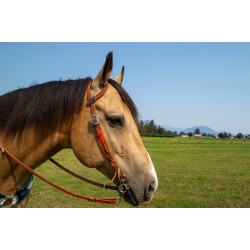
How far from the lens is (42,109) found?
261 cm

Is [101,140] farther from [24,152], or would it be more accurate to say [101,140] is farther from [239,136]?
[239,136]

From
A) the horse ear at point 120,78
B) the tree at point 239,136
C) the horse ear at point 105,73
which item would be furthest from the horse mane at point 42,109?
the tree at point 239,136

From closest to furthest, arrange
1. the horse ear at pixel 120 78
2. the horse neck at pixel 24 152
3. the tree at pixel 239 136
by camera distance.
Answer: the horse neck at pixel 24 152 < the horse ear at pixel 120 78 < the tree at pixel 239 136

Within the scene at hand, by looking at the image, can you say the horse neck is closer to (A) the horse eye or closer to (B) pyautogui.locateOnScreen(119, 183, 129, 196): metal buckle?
(A) the horse eye

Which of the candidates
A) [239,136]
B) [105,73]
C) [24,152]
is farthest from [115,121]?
[239,136]

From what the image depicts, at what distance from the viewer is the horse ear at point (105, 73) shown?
8.05 feet

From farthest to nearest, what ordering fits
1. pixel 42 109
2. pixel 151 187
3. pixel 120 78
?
pixel 120 78 → pixel 42 109 → pixel 151 187

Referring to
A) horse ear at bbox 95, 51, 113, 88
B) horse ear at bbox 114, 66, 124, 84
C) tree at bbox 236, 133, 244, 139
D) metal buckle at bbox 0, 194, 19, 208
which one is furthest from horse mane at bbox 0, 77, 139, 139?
tree at bbox 236, 133, 244, 139

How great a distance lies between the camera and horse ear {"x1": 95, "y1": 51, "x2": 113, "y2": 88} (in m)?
2.45

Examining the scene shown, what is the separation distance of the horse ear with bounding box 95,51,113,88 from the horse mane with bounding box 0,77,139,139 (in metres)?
0.13

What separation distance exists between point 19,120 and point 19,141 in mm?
210

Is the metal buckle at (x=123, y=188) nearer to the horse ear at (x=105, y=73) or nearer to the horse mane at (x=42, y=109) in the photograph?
the horse mane at (x=42, y=109)

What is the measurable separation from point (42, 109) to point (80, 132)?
0.46m

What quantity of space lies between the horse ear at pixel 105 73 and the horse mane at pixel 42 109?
0.13m
